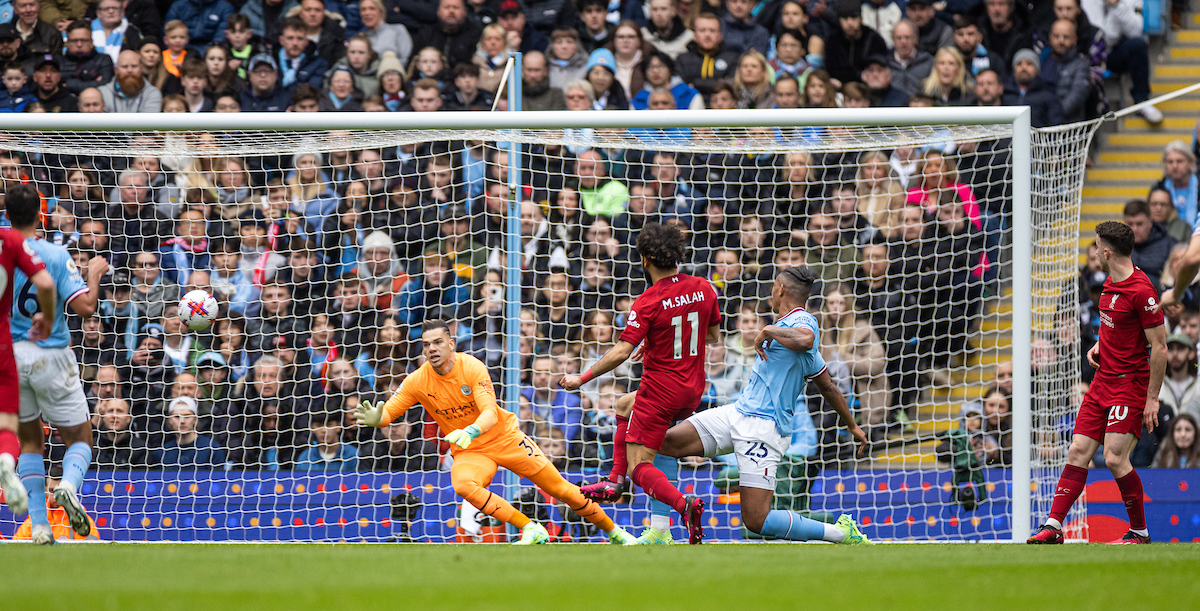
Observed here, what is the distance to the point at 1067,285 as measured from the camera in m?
8.24

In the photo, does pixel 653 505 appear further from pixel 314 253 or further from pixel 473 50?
pixel 473 50

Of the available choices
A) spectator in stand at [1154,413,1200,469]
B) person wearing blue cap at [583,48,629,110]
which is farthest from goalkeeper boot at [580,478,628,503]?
spectator in stand at [1154,413,1200,469]

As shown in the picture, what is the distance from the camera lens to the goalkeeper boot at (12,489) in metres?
5.58

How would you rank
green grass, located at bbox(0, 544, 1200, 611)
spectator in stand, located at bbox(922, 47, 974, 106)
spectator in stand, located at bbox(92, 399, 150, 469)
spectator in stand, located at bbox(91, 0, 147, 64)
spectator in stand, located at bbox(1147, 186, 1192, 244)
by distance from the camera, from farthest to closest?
1. spectator in stand, located at bbox(91, 0, 147, 64)
2. spectator in stand, located at bbox(922, 47, 974, 106)
3. spectator in stand, located at bbox(1147, 186, 1192, 244)
4. spectator in stand, located at bbox(92, 399, 150, 469)
5. green grass, located at bbox(0, 544, 1200, 611)

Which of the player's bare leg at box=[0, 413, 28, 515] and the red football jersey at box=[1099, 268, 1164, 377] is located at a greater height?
the red football jersey at box=[1099, 268, 1164, 377]

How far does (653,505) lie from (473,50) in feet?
17.5

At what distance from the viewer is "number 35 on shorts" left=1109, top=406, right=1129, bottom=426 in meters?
6.59

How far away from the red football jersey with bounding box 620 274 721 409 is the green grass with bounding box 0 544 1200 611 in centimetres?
136

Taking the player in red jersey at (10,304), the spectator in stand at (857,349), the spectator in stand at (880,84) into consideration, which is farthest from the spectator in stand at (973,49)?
the player in red jersey at (10,304)

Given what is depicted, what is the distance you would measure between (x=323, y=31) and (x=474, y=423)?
520 centimetres

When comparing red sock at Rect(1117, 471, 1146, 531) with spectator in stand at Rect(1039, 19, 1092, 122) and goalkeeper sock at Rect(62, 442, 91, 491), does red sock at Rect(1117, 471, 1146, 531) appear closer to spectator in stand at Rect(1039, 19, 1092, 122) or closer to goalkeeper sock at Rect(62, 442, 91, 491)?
spectator in stand at Rect(1039, 19, 1092, 122)

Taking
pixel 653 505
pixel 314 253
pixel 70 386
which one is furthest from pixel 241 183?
pixel 653 505

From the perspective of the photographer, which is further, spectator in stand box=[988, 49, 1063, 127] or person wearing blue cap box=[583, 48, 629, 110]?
person wearing blue cap box=[583, 48, 629, 110]

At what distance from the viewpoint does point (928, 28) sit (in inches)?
414
